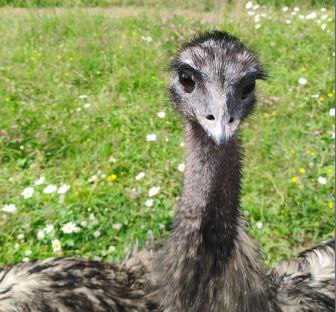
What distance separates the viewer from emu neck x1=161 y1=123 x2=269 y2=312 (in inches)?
57.0

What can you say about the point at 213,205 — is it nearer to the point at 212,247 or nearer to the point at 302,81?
the point at 212,247

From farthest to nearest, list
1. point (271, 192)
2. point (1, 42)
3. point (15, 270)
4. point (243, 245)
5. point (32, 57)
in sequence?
point (1, 42), point (32, 57), point (271, 192), point (15, 270), point (243, 245)

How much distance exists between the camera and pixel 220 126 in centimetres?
129

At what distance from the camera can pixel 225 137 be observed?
126 cm

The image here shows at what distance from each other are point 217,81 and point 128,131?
6.66 feet

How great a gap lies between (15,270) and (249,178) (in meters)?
1.57

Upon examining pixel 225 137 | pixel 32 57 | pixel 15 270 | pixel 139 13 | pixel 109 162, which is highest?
pixel 139 13

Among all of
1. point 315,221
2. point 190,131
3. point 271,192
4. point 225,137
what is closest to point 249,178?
point 271,192

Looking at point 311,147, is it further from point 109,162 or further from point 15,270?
point 15,270

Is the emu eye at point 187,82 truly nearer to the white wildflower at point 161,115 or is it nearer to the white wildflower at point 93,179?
the white wildflower at point 93,179

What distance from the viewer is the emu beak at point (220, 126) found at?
1.26m

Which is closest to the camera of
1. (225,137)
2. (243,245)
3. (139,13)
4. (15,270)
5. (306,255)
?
(225,137)

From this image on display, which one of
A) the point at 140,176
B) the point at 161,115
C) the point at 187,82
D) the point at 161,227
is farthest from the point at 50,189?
the point at 187,82

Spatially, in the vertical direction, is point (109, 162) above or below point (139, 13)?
below
